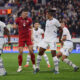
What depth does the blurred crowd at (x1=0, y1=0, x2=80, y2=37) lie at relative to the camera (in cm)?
2919

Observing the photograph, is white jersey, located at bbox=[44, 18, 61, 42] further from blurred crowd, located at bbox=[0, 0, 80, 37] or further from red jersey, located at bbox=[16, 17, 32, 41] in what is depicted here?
blurred crowd, located at bbox=[0, 0, 80, 37]

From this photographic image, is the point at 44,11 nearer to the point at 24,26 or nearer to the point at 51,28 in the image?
the point at 24,26

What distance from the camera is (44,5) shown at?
1331 inches

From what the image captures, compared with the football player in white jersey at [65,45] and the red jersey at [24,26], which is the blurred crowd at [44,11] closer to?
the football player in white jersey at [65,45]

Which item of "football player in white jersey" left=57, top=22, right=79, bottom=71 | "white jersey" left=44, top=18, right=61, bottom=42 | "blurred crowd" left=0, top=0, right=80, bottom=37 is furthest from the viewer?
"blurred crowd" left=0, top=0, right=80, bottom=37

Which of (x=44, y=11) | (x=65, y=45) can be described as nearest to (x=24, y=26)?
(x=65, y=45)

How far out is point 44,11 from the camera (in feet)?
106

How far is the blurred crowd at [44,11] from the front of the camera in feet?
95.8

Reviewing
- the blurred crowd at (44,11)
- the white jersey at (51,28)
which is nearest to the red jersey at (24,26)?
the white jersey at (51,28)

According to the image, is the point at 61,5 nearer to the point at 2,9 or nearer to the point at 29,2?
the point at 29,2

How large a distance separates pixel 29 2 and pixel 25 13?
20.5m

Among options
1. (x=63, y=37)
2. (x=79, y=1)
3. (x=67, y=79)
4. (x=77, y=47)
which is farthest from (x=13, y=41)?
(x=67, y=79)

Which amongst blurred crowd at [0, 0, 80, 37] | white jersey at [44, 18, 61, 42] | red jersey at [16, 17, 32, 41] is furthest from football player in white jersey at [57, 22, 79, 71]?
blurred crowd at [0, 0, 80, 37]

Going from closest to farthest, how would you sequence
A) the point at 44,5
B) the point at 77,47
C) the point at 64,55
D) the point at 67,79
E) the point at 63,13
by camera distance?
the point at 67,79, the point at 64,55, the point at 77,47, the point at 63,13, the point at 44,5
